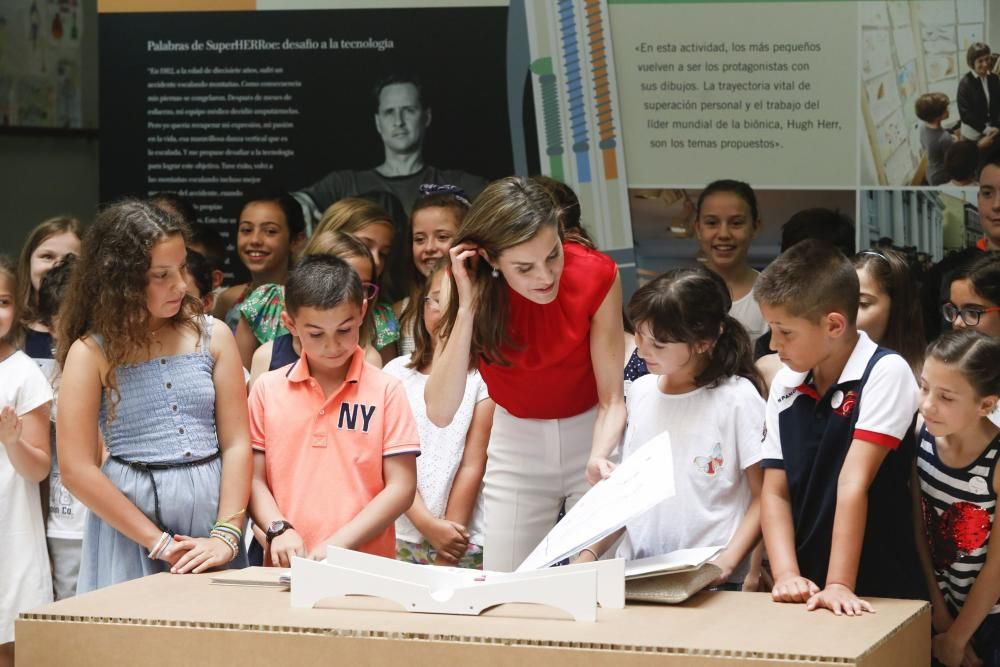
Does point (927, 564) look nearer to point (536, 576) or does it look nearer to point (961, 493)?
point (961, 493)

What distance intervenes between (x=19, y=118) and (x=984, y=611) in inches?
224

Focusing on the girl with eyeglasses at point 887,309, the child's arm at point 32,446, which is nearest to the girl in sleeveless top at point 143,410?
the child's arm at point 32,446

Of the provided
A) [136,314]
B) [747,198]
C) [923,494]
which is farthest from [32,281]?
[923,494]

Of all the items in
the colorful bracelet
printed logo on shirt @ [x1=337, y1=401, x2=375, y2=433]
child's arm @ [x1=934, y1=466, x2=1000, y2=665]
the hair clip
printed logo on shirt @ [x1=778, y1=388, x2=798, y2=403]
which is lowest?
child's arm @ [x1=934, y1=466, x2=1000, y2=665]

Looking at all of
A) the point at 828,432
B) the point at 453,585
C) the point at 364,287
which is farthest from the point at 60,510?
the point at 828,432

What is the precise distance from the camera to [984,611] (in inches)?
96.0

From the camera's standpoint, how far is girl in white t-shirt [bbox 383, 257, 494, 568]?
3.40 m

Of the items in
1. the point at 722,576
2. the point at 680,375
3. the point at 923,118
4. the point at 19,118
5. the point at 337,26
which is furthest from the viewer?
the point at 19,118

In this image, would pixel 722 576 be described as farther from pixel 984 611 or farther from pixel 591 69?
pixel 591 69

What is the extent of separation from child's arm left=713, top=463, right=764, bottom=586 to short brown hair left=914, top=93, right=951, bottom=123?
2.29 m

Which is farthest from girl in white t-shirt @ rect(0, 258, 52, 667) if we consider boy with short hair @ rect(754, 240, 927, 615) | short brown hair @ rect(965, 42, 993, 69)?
short brown hair @ rect(965, 42, 993, 69)

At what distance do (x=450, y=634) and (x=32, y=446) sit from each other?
1.94 m

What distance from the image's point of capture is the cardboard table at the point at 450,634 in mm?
1793

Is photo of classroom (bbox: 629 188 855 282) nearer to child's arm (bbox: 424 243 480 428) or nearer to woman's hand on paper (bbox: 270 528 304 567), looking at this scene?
child's arm (bbox: 424 243 480 428)
